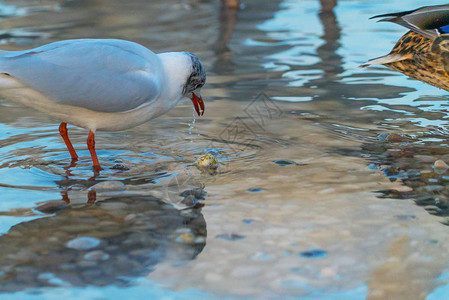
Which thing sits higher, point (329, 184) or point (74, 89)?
point (74, 89)

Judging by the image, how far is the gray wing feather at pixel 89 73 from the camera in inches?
169

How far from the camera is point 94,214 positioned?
12.4 ft

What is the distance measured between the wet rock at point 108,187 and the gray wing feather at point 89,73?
551mm

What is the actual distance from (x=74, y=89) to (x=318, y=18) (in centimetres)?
623

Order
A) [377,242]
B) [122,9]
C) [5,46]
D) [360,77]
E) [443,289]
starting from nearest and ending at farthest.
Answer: [443,289] → [377,242] → [360,77] → [5,46] → [122,9]

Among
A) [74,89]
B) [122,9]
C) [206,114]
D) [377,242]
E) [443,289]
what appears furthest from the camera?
[122,9]

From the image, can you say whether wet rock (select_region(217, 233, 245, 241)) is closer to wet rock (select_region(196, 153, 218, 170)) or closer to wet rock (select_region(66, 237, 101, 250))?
wet rock (select_region(66, 237, 101, 250))

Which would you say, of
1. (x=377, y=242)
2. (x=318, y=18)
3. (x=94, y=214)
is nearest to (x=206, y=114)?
(x=94, y=214)

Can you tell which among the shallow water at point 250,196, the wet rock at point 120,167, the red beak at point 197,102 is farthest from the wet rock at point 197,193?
the red beak at point 197,102

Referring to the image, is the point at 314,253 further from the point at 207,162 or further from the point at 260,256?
the point at 207,162

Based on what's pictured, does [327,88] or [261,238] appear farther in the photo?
[327,88]

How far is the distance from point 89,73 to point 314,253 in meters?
2.00

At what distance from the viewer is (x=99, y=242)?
11.1ft

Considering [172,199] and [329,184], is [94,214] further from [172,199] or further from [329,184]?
[329,184]
